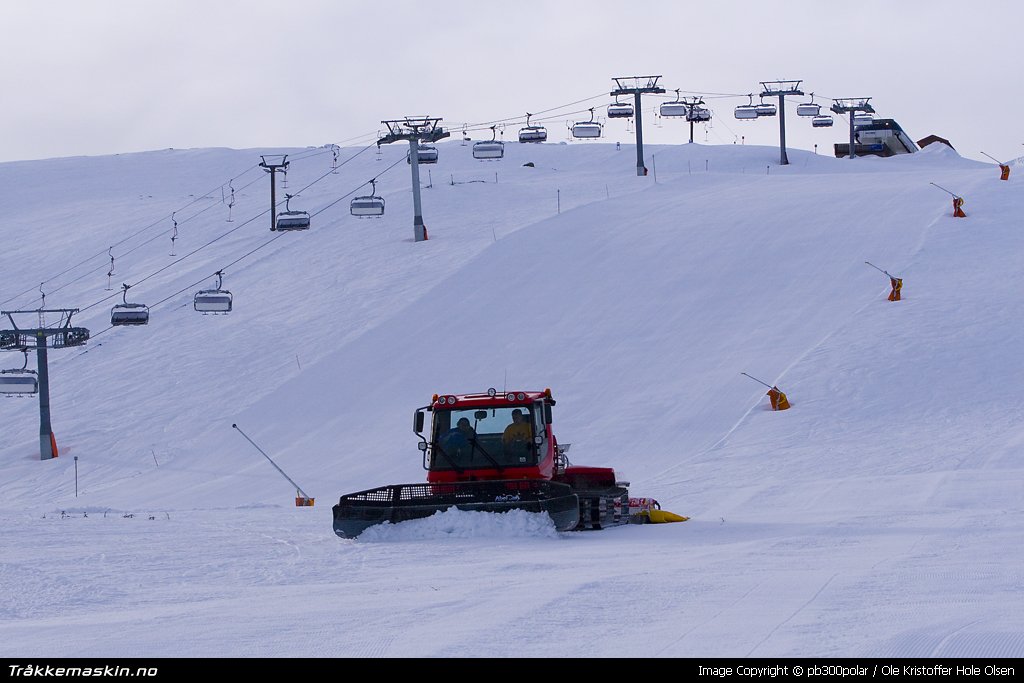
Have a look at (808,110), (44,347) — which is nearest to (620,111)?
(808,110)

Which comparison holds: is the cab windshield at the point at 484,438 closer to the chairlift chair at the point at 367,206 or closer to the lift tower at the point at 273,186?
the chairlift chair at the point at 367,206

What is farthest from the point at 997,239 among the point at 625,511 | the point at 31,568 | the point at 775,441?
the point at 31,568

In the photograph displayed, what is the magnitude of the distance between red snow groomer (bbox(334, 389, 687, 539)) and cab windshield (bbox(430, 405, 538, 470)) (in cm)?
1

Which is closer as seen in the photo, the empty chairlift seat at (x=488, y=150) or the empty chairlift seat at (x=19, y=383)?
the empty chairlift seat at (x=19, y=383)

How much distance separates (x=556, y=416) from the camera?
28.0 m

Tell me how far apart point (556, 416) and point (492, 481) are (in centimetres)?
1324

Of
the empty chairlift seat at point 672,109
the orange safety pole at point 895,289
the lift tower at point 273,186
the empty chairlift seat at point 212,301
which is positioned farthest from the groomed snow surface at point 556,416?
the empty chairlift seat at point 672,109

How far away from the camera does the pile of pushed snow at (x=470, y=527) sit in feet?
47.3

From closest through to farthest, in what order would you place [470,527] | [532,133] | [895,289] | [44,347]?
1. [470,527]
2. [895,289]
3. [44,347]
4. [532,133]

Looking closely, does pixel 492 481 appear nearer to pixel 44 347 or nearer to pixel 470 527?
pixel 470 527

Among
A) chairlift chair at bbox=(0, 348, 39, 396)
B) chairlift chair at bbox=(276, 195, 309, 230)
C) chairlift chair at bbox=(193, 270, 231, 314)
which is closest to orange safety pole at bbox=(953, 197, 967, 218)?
chairlift chair at bbox=(193, 270, 231, 314)

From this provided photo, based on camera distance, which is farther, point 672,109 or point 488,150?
point 672,109

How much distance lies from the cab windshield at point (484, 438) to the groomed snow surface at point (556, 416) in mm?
1290
